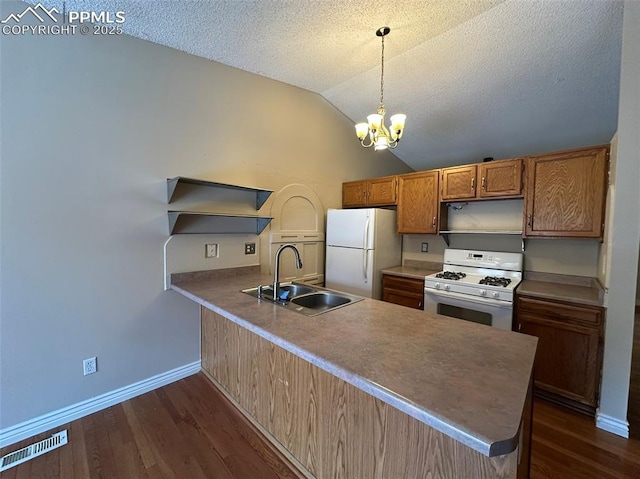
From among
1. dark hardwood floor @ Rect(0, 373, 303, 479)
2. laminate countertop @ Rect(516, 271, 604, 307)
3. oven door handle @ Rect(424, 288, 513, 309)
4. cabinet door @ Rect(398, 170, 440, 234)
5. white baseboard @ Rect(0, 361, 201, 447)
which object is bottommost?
dark hardwood floor @ Rect(0, 373, 303, 479)

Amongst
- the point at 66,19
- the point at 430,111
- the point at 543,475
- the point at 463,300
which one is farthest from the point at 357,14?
the point at 543,475

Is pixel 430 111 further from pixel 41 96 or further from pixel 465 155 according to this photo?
pixel 41 96

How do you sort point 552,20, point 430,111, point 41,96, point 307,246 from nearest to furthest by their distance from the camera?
point 41,96 < point 552,20 < point 430,111 < point 307,246

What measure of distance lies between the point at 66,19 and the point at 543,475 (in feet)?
13.6

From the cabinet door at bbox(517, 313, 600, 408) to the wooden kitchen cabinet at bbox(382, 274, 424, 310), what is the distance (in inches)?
37.3

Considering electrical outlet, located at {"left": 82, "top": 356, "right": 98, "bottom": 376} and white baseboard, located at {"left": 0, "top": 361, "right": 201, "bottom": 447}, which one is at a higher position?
electrical outlet, located at {"left": 82, "top": 356, "right": 98, "bottom": 376}

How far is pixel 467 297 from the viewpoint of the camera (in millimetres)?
2586

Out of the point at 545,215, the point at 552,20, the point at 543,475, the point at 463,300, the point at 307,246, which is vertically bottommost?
the point at 543,475

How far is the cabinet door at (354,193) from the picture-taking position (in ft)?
12.0

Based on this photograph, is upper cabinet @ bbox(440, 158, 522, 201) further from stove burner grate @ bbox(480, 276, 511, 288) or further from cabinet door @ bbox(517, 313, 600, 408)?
cabinet door @ bbox(517, 313, 600, 408)

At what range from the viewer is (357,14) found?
78.8 inches

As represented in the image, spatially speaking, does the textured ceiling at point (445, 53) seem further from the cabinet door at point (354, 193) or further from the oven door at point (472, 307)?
the oven door at point (472, 307)

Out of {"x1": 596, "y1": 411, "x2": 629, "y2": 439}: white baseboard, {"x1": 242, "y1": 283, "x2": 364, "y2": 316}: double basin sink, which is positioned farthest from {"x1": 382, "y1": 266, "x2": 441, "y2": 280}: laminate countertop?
{"x1": 596, "y1": 411, "x2": 629, "y2": 439}: white baseboard

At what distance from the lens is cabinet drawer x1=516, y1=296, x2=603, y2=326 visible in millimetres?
2020
